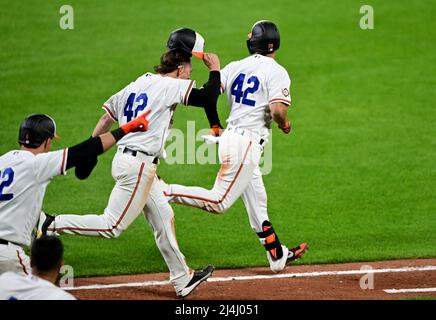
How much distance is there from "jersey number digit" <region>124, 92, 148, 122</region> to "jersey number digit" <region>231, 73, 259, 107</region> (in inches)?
49.7

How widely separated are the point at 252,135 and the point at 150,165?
127 cm

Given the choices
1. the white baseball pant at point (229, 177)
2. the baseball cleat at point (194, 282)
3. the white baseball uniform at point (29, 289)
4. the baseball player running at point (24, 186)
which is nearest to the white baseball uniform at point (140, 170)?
the baseball cleat at point (194, 282)

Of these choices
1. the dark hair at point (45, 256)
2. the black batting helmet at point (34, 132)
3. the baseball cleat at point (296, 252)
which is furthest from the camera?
the baseball cleat at point (296, 252)

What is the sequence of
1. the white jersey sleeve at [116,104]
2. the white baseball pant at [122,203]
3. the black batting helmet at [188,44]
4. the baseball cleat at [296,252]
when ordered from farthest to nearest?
the baseball cleat at [296,252] < the black batting helmet at [188,44] < the white jersey sleeve at [116,104] < the white baseball pant at [122,203]

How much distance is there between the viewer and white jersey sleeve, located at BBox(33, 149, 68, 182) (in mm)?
6539

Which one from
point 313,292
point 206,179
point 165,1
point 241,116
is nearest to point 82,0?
point 165,1

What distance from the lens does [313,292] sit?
7930 millimetres

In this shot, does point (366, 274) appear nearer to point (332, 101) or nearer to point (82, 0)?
point (332, 101)

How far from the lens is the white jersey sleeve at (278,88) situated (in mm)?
8320

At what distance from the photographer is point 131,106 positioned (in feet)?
25.0

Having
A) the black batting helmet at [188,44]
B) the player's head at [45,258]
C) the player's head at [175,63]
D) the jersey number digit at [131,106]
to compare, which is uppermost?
the black batting helmet at [188,44]

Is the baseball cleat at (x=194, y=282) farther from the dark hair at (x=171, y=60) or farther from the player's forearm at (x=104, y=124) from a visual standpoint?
the dark hair at (x=171, y=60)

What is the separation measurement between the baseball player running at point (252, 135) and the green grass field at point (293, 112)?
0.65 meters

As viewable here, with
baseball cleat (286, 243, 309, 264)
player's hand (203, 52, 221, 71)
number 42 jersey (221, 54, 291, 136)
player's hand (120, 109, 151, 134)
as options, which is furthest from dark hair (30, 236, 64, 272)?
baseball cleat (286, 243, 309, 264)
